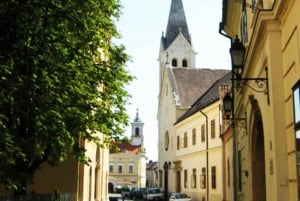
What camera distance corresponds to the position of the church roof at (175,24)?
76250 millimetres

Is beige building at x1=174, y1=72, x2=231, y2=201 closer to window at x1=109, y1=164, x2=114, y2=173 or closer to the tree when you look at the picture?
the tree

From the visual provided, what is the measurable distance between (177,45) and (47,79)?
6212cm

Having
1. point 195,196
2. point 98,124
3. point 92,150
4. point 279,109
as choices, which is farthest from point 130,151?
point 279,109

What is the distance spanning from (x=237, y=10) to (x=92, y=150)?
45.8ft

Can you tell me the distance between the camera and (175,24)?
77.4 meters

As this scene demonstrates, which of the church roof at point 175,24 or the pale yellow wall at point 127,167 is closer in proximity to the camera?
the church roof at point 175,24

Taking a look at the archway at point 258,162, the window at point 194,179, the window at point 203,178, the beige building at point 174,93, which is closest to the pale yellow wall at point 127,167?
the beige building at point 174,93

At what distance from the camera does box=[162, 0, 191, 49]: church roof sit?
76250 mm

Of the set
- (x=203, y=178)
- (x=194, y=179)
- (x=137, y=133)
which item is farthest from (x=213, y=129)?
(x=137, y=133)

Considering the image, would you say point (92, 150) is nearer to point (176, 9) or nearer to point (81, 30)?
point (81, 30)

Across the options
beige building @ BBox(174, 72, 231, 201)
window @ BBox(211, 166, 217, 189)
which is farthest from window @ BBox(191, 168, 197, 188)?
window @ BBox(211, 166, 217, 189)

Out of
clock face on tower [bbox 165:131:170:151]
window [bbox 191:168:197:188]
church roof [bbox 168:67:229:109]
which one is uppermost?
church roof [bbox 168:67:229:109]

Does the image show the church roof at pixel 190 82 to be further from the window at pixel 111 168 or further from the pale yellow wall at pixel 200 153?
the window at pixel 111 168

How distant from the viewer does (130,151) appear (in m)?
123
